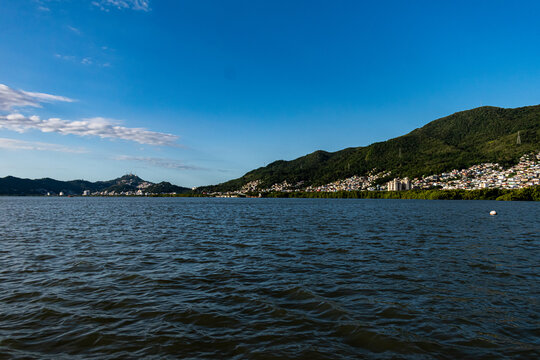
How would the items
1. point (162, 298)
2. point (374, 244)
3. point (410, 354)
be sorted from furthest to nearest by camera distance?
point (374, 244)
point (162, 298)
point (410, 354)

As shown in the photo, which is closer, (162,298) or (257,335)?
(257,335)

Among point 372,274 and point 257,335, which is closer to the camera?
point 257,335

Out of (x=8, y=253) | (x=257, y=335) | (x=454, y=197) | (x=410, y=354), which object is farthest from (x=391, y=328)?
(x=454, y=197)

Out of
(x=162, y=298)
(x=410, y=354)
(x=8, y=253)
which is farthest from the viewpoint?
(x=8, y=253)

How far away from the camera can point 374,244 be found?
2597 cm

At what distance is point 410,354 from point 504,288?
908 cm

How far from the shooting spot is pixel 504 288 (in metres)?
13.5

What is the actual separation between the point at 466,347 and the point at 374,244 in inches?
715

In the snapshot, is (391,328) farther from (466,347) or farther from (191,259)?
(191,259)

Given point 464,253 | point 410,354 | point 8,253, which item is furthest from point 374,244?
point 8,253

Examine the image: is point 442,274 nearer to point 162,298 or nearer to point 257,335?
point 257,335

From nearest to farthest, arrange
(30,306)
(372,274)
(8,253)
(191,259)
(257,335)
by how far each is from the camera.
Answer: (257,335)
(30,306)
(372,274)
(191,259)
(8,253)

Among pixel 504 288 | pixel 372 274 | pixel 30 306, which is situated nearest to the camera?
pixel 30 306

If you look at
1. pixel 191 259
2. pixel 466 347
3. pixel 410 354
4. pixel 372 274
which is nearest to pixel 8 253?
pixel 191 259
